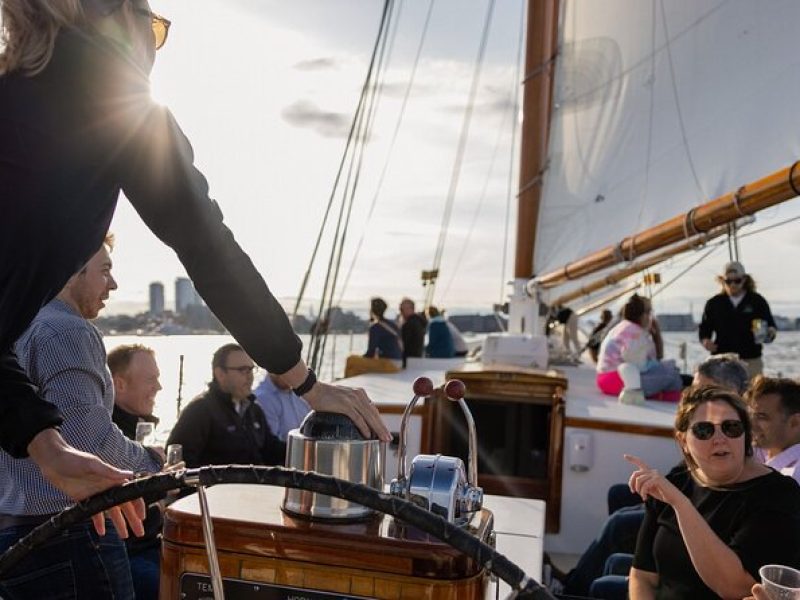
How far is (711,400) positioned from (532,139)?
426 cm

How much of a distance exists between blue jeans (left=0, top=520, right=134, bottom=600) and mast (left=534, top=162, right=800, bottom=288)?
271 centimetres

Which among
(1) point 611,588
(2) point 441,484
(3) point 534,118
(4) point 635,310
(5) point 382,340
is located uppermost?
(3) point 534,118

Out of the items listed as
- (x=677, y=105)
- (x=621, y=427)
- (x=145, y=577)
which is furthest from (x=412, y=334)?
(x=145, y=577)

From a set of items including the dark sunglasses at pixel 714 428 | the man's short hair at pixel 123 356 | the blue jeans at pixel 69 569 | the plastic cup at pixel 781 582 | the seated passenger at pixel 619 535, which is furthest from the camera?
the seated passenger at pixel 619 535

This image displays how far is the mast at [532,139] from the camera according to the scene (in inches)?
228

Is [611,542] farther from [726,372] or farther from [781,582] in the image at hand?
[781,582]

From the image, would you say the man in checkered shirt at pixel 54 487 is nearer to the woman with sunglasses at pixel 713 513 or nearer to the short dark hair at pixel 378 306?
the woman with sunglasses at pixel 713 513

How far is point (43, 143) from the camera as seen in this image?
88 centimetres

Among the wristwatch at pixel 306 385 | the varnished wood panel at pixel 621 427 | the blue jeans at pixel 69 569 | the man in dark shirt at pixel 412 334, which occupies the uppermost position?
the man in dark shirt at pixel 412 334

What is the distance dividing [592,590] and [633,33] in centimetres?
395

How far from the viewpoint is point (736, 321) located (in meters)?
5.66

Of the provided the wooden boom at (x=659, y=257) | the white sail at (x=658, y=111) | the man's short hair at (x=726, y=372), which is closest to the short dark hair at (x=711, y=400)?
the man's short hair at (x=726, y=372)

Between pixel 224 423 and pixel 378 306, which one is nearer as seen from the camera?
pixel 224 423

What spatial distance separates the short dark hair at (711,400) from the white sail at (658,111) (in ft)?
6.58
